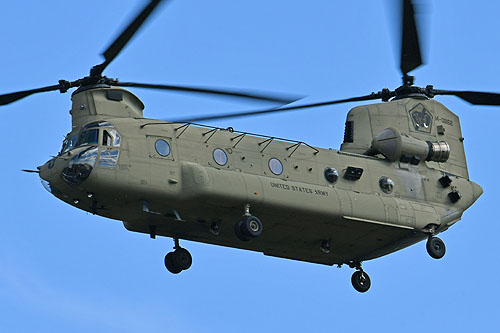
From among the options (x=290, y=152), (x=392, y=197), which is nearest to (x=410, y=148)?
(x=392, y=197)

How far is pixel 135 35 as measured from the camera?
117 feet

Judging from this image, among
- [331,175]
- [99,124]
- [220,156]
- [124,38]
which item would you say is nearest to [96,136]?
[99,124]

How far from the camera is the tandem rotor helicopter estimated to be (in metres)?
37.2

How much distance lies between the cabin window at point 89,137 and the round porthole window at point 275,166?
5751 mm

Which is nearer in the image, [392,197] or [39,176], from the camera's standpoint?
[39,176]

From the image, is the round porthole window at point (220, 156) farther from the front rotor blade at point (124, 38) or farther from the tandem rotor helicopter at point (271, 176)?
the front rotor blade at point (124, 38)

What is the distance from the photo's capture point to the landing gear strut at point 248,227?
123 ft

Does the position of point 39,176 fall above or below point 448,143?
below

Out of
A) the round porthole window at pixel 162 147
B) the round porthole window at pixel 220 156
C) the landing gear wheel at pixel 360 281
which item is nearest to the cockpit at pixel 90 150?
the round porthole window at pixel 162 147

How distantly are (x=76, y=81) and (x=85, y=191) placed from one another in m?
4.50

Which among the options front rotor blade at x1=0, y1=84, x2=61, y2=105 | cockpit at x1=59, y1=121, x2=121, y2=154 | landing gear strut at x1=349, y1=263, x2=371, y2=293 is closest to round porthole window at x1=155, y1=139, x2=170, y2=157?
cockpit at x1=59, y1=121, x2=121, y2=154

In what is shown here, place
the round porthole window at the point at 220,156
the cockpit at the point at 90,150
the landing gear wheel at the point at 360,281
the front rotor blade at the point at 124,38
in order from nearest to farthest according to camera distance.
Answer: the front rotor blade at the point at 124,38, the cockpit at the point at 90,150, the round porthole window at the point at 220,156, the landing gear wheel at the point at 360,281

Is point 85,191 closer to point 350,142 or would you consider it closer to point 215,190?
point 215,190

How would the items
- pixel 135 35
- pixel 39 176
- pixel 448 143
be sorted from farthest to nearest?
1. pixel 448 143
2. pixel 39 176
3. pixel 135 35
